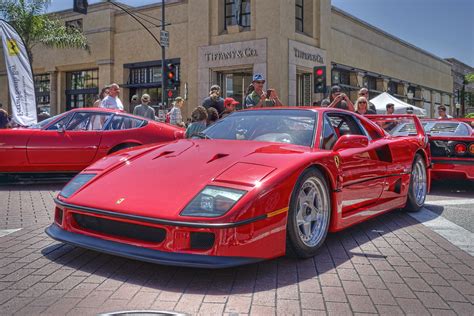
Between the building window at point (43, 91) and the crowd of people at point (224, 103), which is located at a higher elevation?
the building window at point (43, 91)

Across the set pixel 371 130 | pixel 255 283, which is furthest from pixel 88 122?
pixel 255 283

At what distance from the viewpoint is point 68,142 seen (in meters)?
7.34

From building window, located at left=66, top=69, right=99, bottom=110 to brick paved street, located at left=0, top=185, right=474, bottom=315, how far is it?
958 inches

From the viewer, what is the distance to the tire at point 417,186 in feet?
18.0

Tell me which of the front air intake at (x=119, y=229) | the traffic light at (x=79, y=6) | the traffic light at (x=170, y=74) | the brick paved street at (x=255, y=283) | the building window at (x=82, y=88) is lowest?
the brick paved street at (x=255, y=283)

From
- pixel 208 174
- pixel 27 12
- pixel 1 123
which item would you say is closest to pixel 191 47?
pixel 27 12

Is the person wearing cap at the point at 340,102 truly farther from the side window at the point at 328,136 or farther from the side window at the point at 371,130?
the side window at the point at 328,136

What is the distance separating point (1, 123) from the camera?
12234mm

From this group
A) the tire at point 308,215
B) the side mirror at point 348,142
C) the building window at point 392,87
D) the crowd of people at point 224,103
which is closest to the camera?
the tire at point 308,215

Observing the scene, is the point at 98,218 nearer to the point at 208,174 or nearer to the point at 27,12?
the point at 208,174

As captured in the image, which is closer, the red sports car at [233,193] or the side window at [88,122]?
the red sports car at [233,193]

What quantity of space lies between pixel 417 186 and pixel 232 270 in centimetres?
334

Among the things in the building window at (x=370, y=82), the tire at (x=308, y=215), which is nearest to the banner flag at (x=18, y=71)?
the tire at (x=308, y=215)

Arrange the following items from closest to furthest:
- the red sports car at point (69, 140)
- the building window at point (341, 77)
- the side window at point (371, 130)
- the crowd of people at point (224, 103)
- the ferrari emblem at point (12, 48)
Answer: the side window at point (371, 130), the crowd of people at point (224, 103), the red sports car at point (69, 140), the ferrari emblem at point (12, 48), the building window at point (341, 77)
